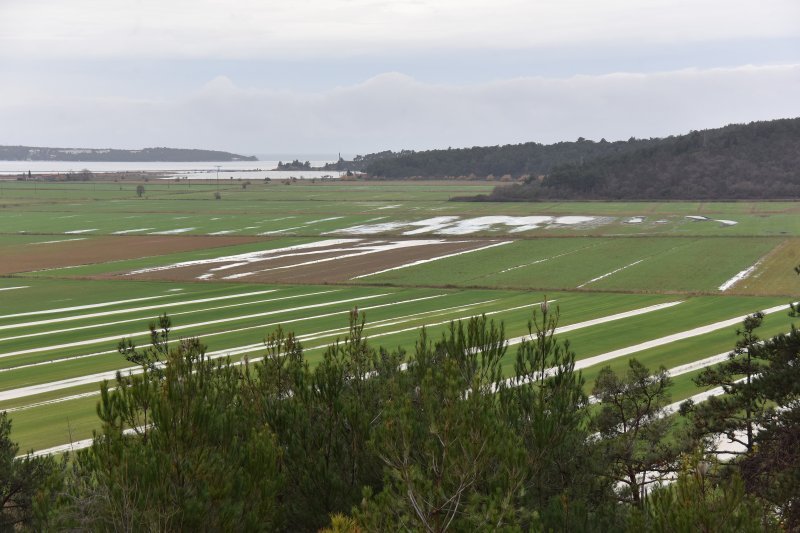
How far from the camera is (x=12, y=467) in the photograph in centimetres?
2100

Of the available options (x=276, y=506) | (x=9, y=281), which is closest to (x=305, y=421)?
(x=276, y=506)

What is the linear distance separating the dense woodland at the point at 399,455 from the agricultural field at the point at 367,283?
36.5 feet

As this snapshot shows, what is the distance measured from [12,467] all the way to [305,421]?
22.6 ft

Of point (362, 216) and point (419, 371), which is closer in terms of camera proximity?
point (419, 371)

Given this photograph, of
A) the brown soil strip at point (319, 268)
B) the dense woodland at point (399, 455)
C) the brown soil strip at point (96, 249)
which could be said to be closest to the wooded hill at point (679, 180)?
the brown soil strip at point (96, 249)

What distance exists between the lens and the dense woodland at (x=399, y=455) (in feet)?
47.0

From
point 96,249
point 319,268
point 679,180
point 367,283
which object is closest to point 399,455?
point 367,283

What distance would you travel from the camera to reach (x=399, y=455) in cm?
1469

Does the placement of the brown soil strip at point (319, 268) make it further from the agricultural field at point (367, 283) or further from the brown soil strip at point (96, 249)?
the brown soil strip at point (96, 249)

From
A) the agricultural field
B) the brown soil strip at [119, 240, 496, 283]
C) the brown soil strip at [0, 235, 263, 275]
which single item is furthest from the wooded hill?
the brown soil strip at [119, 240, 496, 283]

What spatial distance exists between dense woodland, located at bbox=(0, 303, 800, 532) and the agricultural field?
36.5 ft

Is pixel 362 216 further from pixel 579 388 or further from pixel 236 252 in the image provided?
pixel 579 388

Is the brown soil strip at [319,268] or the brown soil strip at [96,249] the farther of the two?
the brown soil strip at [96,249]

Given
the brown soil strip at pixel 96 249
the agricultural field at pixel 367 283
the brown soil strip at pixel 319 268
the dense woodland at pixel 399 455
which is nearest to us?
the dense woodland at pixel 399 455
